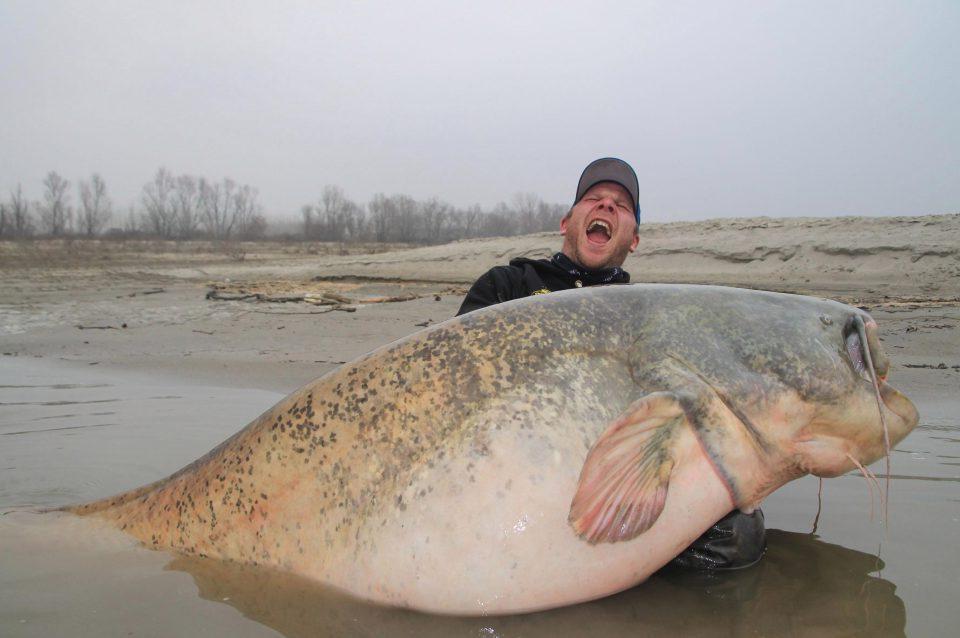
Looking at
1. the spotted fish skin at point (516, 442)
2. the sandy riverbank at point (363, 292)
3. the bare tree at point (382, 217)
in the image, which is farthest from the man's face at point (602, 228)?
the bare tree at point (382, 217)

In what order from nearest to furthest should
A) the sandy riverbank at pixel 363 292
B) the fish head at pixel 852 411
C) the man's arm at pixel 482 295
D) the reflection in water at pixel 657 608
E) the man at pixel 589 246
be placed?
the reflection in water at pixel 657 608, the fish head at pixel 852 411, the man's arm at pixel 482 295, the man at pixel 589 246, the sandy riverbank at pixel 363 292

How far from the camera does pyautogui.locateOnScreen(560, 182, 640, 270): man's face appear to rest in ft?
12.0

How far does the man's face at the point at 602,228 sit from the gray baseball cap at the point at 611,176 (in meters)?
0.03

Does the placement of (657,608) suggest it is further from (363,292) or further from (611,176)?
(363,292)

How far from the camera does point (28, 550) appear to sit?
2311mm

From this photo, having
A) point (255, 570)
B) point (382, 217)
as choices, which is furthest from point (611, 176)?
point (382, 217)

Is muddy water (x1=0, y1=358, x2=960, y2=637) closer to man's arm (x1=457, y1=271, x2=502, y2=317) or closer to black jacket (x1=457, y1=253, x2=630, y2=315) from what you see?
black jacket (x1=457, y1=253, x2=630, y2=315)

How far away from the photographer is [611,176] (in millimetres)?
3664

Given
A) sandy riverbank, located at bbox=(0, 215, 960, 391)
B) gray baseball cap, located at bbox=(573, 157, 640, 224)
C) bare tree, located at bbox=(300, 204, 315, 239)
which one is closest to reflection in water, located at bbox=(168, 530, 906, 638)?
gray baseball cap, located at bbox=(573, 157, 640, 224)

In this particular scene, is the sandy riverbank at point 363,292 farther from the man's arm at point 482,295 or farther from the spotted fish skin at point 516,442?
the spotted fish skin at point 516,442

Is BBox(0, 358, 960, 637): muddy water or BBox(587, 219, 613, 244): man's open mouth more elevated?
BBox(587, 219, 613, 244): man's open mouth

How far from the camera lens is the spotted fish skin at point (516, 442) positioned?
74.3 inches

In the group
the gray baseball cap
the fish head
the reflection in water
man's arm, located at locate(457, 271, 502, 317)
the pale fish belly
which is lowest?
the reflection in water

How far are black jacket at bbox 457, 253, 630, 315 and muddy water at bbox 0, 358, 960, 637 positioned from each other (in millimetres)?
1425
